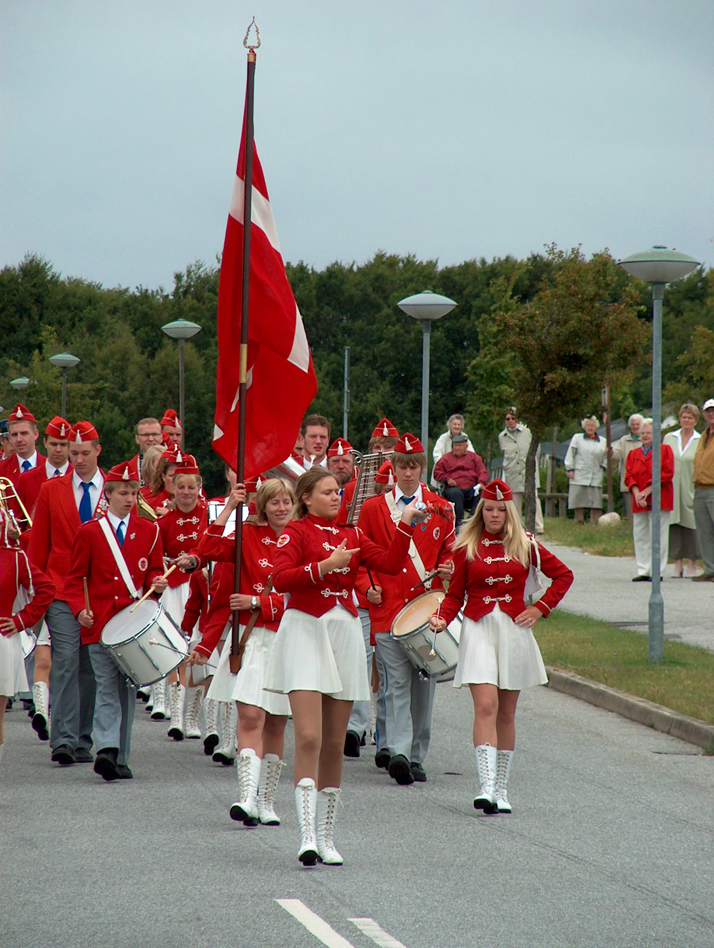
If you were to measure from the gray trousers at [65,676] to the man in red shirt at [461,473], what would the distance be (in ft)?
42.0

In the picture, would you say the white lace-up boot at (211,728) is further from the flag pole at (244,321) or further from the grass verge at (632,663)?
the grass verge at (632,663)

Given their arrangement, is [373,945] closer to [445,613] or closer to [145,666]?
[445,613]

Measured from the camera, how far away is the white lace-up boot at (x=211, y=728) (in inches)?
389

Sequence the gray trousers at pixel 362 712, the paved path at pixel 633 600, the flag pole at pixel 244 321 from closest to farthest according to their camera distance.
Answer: the flag pole at pixel 244 321 → the gray trousers at pixel 362 712 → the paved path at pixel 633 600

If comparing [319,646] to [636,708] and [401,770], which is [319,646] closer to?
[401,770]

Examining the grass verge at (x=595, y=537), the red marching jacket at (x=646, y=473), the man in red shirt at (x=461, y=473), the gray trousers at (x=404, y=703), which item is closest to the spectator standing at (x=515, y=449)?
the grass verge at (x=595, y=537)

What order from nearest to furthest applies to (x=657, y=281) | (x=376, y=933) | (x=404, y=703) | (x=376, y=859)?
(x=376, y=933), (x=376, y=859), (x=404, y=703), (x=657, y=281)

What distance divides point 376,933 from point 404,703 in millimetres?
3505

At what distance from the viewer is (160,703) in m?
11.6

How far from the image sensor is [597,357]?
23094 millimetres

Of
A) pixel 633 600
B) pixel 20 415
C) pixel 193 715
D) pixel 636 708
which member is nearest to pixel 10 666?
pixel 193 715

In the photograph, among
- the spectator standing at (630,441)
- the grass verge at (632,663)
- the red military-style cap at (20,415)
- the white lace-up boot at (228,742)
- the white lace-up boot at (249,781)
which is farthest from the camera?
the spectator standing at (630,441)

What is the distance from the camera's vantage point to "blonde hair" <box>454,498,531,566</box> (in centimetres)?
822

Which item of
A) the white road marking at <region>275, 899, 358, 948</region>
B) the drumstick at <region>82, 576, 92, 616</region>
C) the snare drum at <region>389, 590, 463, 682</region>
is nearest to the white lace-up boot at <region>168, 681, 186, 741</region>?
the drumstick at <region>82, 576, 92, 616</region>
